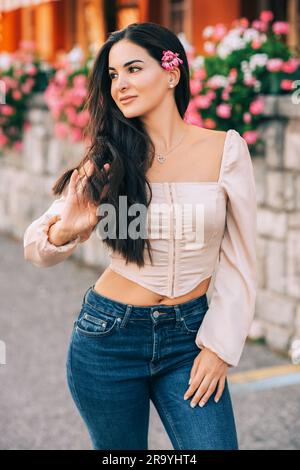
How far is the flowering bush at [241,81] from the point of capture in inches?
237

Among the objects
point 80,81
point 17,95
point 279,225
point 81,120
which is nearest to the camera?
point 279,225

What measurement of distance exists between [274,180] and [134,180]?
3576 millimetres

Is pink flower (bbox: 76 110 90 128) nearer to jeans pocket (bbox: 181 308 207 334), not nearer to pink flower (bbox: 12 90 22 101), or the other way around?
pink flower (bbox: 12 90 22 101)

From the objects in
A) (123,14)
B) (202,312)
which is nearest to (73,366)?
(202,312)

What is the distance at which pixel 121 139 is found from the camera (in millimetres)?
2549

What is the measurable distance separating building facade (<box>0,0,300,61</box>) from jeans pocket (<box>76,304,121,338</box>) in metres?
7.07

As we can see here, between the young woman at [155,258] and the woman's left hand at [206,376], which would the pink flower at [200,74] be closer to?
the young woman at [155,258]

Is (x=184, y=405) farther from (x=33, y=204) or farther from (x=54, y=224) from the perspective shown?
(x=33, y=204)

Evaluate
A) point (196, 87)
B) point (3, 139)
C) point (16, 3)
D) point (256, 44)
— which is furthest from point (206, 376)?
point (16, 3)

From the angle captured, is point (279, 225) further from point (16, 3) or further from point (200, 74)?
point (16, 3)

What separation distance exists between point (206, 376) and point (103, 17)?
1153 cm

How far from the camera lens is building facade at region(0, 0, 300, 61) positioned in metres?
9.46

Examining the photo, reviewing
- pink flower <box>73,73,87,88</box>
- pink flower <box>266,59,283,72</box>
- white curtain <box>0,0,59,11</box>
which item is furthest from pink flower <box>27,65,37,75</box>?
pink flower <box>266,59,283,72</box>

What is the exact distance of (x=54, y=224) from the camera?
2.51m
